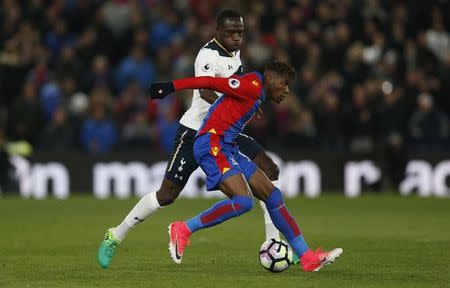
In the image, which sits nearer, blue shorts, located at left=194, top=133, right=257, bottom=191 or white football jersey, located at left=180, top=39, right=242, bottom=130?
blue shorts, located at left=194, top=133, right=257, bottom=191

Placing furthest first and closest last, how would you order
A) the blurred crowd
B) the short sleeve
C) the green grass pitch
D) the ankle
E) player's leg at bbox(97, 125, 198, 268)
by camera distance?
the blurred crowd → the short sleeve → player's leg at bbox(97, 125, 198, 268) → the ankle → the green grass pitch

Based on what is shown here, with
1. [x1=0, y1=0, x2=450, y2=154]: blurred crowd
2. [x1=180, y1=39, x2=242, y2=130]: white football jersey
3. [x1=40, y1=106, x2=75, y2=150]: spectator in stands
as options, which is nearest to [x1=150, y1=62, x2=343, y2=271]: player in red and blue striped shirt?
[x1=180, y1=39, x2=242, y2=130]: white football jersey

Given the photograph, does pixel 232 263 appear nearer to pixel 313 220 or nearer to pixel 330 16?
pixel 313 220

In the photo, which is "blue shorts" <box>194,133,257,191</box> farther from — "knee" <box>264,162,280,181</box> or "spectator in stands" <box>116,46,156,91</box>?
"spectator in stands" <box>116,46,156,91</box>

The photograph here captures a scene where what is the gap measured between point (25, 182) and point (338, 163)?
5.79m

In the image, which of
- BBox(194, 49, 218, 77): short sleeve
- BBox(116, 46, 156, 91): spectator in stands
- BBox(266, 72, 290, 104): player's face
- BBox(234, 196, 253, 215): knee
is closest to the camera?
BBox(234, 196, 253, 215): knee

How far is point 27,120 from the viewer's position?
875 inches

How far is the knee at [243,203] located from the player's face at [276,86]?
893 mm

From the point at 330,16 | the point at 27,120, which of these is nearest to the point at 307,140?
the point at 330,16

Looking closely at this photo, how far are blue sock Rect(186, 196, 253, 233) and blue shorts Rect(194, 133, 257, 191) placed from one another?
0.57ft

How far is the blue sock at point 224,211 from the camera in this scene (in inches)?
389

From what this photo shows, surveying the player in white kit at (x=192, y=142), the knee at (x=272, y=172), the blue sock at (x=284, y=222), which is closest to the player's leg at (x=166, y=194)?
the player in white kit at (x=192, y=142)

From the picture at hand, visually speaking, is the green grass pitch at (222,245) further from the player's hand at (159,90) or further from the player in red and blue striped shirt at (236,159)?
the player's hand at (159,90)

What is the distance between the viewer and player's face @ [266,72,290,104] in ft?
32.8
